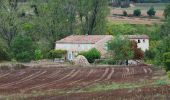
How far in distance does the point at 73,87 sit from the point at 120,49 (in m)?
40.6

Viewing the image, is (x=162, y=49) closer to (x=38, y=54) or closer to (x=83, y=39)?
(x=83, y=39)

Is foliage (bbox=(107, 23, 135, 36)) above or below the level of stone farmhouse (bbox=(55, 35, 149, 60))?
above

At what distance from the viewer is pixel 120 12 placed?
153 meters

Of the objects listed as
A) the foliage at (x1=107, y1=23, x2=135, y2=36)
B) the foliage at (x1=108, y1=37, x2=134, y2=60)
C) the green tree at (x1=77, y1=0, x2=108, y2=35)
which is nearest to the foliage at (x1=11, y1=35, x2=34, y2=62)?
the foliage at (x1=108, y1=37, x2=134, y2=60)

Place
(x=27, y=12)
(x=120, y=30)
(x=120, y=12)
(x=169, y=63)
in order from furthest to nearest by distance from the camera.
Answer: (x=120, y=12)
(x=27, y=12)
(x=120, y=30)
(x=169, y=63)

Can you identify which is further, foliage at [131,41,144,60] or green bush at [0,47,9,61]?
foliage at [131,41,144,60]

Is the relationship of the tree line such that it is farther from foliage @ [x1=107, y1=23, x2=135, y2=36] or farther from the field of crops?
the field of crops

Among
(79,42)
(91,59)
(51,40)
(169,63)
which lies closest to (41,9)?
(51,40)

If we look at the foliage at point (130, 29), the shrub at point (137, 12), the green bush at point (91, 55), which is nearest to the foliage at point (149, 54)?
the green bush at point (91, 55)

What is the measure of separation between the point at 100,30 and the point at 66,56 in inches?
506

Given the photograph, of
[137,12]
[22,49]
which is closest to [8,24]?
[22,49]

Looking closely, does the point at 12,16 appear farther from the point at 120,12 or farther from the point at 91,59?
the point at 120,12

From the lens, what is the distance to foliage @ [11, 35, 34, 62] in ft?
252

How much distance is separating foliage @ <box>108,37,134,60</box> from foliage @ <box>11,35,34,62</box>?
1186 cm
